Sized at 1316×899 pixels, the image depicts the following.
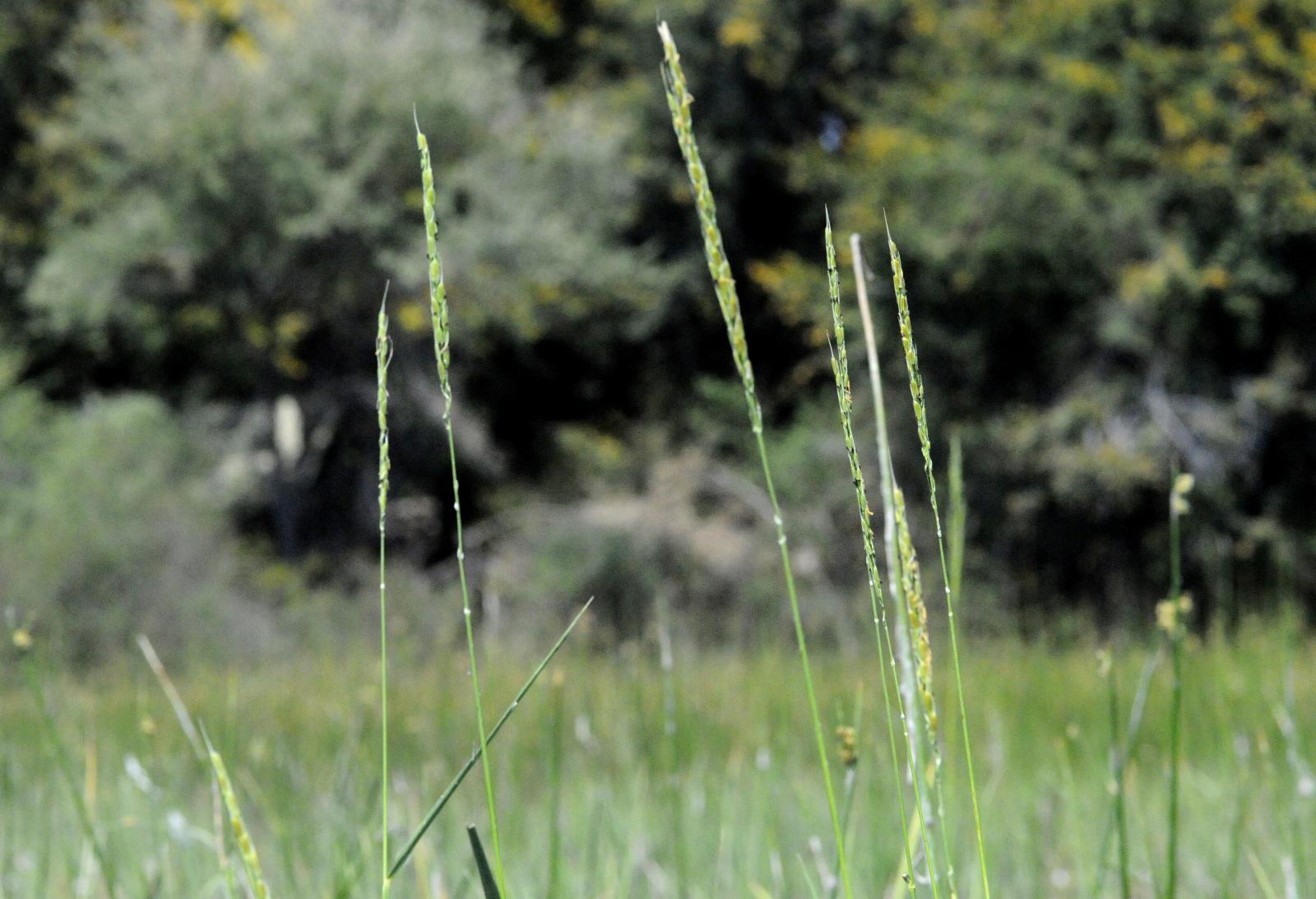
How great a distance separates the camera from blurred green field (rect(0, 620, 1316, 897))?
1.41 metres

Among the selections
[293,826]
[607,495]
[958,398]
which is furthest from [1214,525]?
[293,826]

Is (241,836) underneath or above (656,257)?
underneath

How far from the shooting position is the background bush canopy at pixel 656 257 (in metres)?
8.53

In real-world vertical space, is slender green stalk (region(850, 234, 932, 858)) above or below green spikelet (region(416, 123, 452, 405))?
below

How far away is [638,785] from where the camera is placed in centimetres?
171

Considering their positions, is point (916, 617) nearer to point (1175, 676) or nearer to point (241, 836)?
point (241, 836)

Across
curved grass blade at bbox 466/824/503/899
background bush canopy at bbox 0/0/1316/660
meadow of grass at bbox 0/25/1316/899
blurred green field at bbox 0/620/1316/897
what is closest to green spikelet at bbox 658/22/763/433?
meadow of grass at bbox 0/25/1316/899

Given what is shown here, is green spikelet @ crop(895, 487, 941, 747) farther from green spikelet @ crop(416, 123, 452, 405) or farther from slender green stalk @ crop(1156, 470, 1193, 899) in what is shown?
slender green stalk @ crop(1156, 470, 1193, 899)

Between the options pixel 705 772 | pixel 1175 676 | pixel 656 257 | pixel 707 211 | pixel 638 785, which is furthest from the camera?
pixel 656 257

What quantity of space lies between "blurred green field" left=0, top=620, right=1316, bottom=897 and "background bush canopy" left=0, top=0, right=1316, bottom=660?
4487mm

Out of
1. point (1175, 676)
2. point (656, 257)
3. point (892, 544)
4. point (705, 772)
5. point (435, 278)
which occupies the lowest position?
point (705, 772)

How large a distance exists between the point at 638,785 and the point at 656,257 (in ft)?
31.4

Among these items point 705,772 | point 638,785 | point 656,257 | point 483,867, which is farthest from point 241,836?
point 656,257

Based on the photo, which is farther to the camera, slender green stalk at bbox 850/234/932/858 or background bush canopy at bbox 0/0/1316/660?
background bush canopy at bbox 0/0/1316/660
